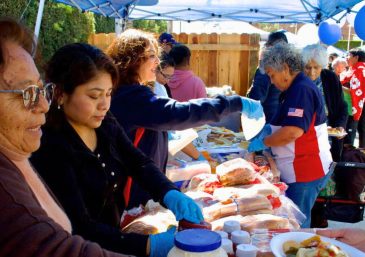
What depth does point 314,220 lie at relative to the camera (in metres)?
3.61

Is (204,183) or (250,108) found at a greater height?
(250,108)

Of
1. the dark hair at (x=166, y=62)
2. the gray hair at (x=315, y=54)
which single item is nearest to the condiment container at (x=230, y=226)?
the gray hair at (x=315, y=54)

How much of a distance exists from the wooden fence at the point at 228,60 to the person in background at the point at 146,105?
22.2ft

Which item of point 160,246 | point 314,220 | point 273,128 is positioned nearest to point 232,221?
point 160,246

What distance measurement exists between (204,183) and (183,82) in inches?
106

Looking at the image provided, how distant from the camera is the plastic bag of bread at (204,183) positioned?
2.29 meters

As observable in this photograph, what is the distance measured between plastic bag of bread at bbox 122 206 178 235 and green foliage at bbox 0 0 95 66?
5.02m

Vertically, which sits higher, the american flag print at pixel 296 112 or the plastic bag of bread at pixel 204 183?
the american flag print at pixel 296 112

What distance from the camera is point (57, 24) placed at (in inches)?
293

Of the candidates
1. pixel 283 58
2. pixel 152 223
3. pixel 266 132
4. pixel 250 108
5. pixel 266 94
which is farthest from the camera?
pixel 266 94

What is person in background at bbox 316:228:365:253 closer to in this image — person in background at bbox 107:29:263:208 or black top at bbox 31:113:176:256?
black top at bbox 31:113:176:256

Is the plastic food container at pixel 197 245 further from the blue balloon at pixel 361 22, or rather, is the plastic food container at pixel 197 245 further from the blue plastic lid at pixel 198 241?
the blue balloon at pixel 361 22

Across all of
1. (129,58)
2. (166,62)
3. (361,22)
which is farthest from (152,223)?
(361,22)

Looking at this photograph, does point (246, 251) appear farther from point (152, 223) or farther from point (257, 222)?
point (152, 223)
